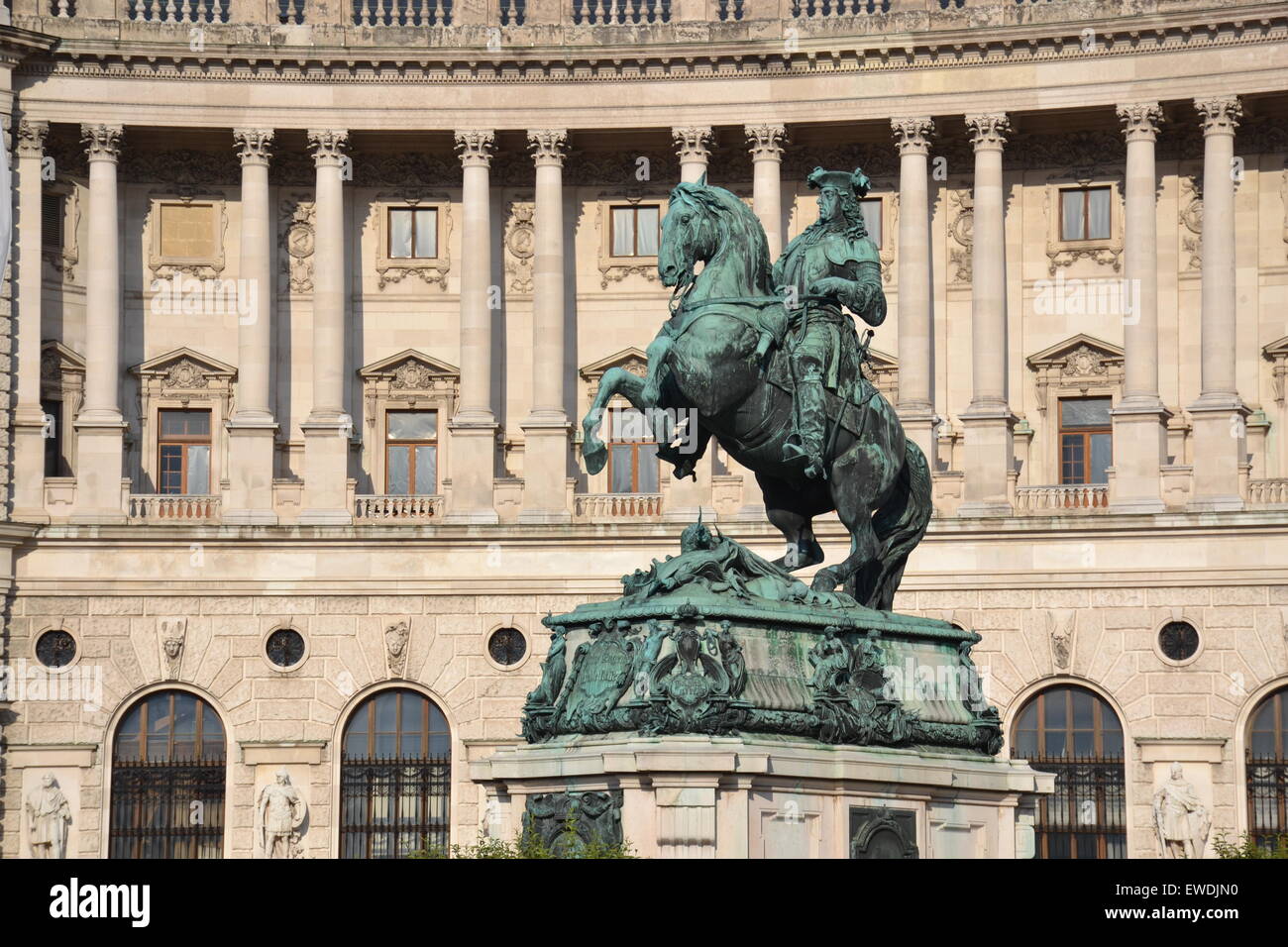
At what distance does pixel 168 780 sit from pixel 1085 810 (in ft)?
62.1

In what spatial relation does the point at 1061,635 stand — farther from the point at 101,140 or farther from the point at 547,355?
the point at 101,140

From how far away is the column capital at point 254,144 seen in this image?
64.2 m

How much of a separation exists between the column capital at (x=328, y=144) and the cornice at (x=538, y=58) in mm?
1182

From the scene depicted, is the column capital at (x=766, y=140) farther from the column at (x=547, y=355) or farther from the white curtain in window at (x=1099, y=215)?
the white curtain in window at (x=1099, y=215)

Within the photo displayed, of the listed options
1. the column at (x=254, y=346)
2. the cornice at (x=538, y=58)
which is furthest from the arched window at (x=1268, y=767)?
the column at (x=254, y=346)

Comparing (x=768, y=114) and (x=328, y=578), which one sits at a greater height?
(x=768, y=114)

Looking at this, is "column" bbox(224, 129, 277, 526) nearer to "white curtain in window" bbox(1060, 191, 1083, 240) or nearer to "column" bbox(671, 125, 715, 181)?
"column" bbox(671, 125, 715, 181)

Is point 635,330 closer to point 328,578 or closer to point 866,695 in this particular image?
point 328,578

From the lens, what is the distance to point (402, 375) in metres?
65.8

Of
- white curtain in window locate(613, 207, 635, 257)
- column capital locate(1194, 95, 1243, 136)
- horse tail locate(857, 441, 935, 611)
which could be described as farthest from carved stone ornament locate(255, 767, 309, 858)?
horse tail locate(857, 441, 935, 611)

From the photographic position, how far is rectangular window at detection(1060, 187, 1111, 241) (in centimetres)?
6475

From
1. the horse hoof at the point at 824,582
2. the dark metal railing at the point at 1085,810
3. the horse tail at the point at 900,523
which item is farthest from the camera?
the dark metal railing at the point at 1085,810

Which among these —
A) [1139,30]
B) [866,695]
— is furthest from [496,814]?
[1139,30]
